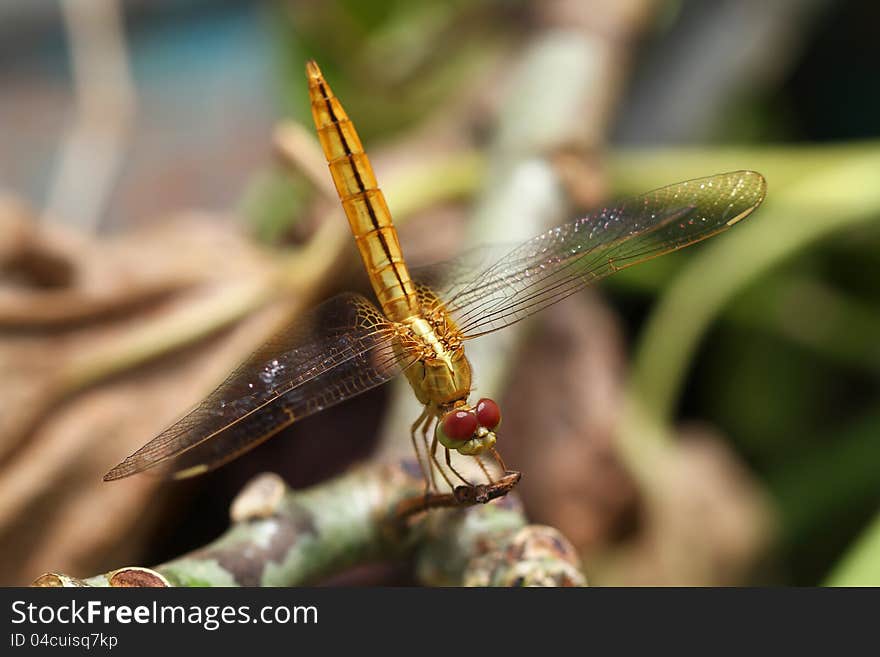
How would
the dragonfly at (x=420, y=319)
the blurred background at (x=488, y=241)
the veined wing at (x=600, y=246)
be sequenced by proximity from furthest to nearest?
the blurred background at (x=488, y=241), the veined wing at (x=600, y=246), the dragonfly at (x=420, y=319)

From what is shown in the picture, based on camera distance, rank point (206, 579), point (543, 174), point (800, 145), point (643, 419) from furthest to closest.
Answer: point (800, 145) → point (643, 419) → point (543, 174) → point (206, 579)

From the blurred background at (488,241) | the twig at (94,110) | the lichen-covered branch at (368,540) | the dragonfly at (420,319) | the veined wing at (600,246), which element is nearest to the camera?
the lichen-covered branch at (368,540)

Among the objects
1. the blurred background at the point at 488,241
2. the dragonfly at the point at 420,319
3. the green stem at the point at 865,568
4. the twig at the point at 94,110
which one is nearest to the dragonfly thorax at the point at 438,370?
the dragonfly at the point at 420,319

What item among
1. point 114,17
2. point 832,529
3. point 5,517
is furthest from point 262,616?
point 114,17

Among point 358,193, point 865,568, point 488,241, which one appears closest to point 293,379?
point 358,193

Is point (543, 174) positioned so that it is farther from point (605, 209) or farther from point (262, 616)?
point (262, 616)

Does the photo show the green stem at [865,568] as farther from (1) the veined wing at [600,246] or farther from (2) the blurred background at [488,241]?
(1) the veined wing at [600,246]

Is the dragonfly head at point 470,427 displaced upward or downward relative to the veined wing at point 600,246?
downward
